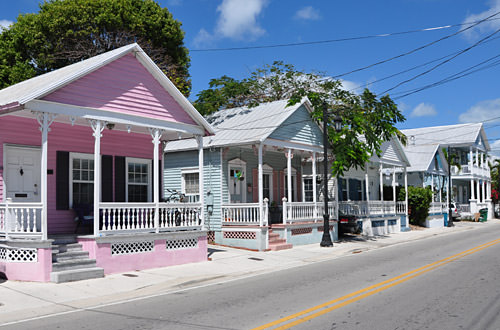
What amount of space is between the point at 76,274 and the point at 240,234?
25.8 feet

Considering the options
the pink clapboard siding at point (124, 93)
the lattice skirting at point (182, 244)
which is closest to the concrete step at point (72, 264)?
the lattice skirting at point (182, 244)

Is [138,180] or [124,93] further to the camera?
[138,180]

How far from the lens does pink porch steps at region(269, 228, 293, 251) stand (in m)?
18.5

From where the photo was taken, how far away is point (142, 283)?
12039 mm

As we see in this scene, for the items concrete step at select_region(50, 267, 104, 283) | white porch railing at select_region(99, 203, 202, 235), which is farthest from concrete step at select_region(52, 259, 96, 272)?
white porch railing at select_region(99, 203, 202, 235)

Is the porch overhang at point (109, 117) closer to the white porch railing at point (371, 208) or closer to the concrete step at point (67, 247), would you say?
the concrete step at point (67, 247)

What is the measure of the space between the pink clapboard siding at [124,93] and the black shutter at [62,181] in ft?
8.97

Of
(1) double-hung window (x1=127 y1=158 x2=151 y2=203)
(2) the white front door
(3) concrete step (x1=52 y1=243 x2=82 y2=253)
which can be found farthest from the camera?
(1) double-hung window (x1=127 y1=158 x2=151 y2=203)

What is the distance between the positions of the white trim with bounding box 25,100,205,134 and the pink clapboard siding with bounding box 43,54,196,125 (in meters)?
0.11

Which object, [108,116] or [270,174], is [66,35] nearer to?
[270,174]

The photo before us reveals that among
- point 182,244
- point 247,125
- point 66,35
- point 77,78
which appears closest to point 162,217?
point 182,244

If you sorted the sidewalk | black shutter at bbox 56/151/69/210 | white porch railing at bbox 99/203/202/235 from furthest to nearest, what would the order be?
black shutter at bbox 56/151/69/210 → white porch railing at bbox 99/203/202/235 → the sidewalk

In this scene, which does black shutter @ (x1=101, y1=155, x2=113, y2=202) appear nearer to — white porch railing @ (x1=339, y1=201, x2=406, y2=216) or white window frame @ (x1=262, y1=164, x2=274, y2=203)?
white window frame @ (x1=262, y1=164, x2=274, y2=203)

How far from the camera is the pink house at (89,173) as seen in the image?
12102mm
